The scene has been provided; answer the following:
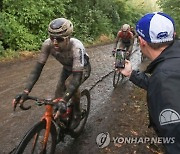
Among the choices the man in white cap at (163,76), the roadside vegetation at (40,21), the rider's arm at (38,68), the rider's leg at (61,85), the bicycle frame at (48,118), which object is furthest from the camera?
the roadside vegetation at (40,21)

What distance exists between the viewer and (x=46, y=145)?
Answer: 4.23 metres

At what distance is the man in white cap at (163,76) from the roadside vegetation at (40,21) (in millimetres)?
11356

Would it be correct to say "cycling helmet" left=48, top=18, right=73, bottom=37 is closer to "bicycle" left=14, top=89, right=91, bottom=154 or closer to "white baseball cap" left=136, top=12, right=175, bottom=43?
"bicycle" left=14, top=89, right=91, bottom=154

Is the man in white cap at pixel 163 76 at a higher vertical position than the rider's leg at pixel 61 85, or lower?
higher

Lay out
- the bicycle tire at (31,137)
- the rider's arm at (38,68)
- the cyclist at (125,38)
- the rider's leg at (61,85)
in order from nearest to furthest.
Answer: the bicycle tire at (31,137) < the rider's arm at (38,68) < the rider's leg at (61,85) < the cyclist at (125,38)

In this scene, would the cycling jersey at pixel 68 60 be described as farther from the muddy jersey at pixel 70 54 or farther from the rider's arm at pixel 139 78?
the rider's arm at pixel 139 78

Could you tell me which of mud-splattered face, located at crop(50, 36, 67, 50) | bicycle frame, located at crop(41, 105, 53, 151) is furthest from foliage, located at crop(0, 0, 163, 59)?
bicycle frame, located at crop(41, 105, 53, 151)

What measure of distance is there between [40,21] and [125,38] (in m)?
7.43

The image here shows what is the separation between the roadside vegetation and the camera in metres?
14.3

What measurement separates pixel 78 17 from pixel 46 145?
18798 mm

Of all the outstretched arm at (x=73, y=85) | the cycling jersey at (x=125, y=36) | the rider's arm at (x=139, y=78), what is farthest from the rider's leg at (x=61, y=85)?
the cycling jersey at (x=125, y=36)

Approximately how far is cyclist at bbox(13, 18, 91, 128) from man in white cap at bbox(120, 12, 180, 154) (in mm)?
1671

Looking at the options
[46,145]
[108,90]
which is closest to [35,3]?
[108,90]

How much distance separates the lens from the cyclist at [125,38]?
10367mm
